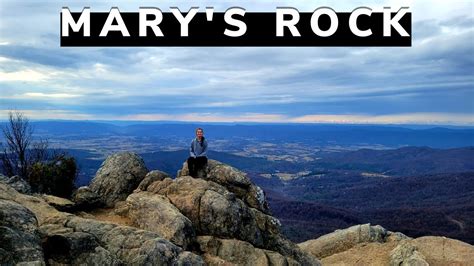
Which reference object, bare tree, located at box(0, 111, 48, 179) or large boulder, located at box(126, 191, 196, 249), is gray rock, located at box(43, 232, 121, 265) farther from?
bare tree, located at box(0, 111, 48, 179)

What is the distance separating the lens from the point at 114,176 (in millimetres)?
35750

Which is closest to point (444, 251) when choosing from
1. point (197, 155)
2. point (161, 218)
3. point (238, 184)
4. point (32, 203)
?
point (238, 184)

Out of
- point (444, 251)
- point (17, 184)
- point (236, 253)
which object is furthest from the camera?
point (444, 251)

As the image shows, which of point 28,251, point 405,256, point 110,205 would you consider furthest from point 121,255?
point 405,256

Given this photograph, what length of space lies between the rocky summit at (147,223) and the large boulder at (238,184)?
0.29 ft

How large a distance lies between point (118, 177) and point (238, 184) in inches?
418

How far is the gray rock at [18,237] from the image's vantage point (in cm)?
1791

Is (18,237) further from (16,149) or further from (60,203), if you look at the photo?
(16,149)

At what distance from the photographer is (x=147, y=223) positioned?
92.6 feet

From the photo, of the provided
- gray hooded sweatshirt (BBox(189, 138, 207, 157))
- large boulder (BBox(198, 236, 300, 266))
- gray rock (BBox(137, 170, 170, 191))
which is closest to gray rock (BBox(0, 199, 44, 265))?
large boulder (BBox(198, 236, 300, 266))

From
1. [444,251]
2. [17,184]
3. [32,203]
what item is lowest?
[444,251]

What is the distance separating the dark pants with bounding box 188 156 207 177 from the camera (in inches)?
1411

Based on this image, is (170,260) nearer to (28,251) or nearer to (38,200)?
(28,251)

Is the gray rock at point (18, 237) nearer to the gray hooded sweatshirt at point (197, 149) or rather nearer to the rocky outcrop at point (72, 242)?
the rocky outcrop at point (72, 242)
